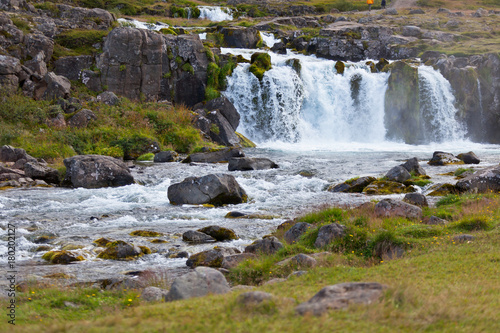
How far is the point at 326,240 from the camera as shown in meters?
9.91

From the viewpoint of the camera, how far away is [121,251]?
11047mm

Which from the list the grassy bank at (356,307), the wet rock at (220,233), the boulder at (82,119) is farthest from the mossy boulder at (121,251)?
the boulder at (82,119)

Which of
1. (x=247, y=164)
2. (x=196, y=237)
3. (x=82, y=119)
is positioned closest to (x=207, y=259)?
(x=196, y=237)

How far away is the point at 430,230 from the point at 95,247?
311 inches

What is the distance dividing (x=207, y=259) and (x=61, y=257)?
3.41m

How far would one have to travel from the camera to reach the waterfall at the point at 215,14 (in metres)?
74.6

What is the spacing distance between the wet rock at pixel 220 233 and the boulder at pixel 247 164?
1164cm

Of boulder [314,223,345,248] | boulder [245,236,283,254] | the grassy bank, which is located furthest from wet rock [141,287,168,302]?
boulder [314,223,345,248]

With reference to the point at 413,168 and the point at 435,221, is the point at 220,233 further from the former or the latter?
the point at 413,168

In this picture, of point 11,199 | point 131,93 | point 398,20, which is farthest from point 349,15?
point 11,199

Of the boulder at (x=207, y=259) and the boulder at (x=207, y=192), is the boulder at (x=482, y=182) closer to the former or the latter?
the boulder at (x=207, y=192)

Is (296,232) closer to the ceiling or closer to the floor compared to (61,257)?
closer to the ceiling

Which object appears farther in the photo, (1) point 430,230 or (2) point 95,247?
(2) point 95,247

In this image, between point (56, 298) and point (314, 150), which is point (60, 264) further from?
point (314, 150)
